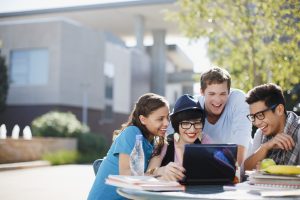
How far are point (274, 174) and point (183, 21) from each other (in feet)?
33.5

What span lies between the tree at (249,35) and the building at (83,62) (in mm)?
15585

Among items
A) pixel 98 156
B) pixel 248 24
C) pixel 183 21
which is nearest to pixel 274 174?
pixel 248 24

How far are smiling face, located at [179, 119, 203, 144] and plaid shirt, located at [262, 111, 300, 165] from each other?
0.63 meters

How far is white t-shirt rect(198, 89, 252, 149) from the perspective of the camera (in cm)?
414

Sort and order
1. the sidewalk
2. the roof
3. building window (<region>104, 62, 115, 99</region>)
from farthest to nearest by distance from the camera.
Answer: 1. the roof
2. building window (<region>104, 62, 115, 99</region>)
3. the sidewalk

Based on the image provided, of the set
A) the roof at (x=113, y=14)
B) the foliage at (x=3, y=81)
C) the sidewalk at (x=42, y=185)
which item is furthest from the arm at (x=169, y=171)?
the roof at (x=113, y=14)

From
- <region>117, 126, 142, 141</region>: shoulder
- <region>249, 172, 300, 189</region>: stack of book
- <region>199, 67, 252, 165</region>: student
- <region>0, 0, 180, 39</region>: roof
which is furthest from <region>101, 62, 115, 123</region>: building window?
<region>249, 172, 300, 189</region>: stack of book

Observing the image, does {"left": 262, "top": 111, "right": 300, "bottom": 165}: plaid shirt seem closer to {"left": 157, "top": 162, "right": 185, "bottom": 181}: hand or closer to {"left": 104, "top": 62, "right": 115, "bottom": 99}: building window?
{"left": 157, "top": 162, "right": 185, "bottom": 181}: hand

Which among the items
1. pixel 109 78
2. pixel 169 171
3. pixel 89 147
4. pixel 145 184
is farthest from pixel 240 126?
pixel 109 78

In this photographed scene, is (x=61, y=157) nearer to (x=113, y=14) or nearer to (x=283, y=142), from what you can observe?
(x=113, y=14)

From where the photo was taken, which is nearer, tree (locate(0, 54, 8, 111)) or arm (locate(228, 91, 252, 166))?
arm (locate(228, 91, 252, 166))

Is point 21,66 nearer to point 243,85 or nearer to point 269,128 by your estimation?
point 243,85

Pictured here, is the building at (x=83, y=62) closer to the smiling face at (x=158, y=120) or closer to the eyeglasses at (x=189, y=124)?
the smiling face at (x=158, y=120)

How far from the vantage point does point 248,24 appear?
465 inches
